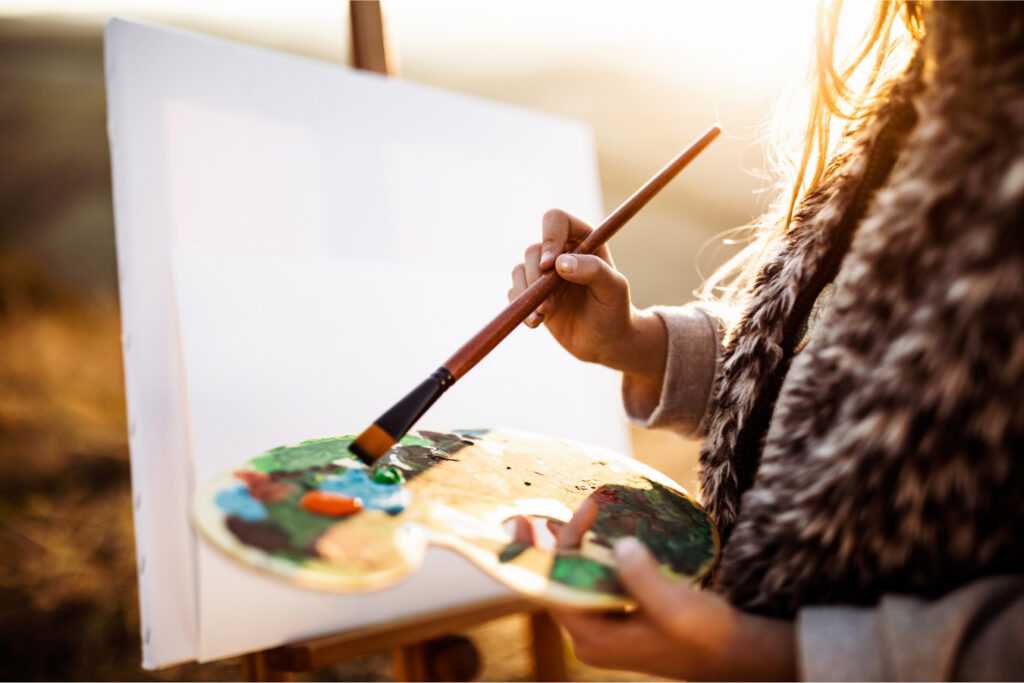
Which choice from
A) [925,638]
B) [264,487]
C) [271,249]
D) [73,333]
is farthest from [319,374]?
[73,333]

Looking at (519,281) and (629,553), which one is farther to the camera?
(519,281)

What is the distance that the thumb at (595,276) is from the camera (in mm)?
511

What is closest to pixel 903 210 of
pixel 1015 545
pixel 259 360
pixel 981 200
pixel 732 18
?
pixel 981 200

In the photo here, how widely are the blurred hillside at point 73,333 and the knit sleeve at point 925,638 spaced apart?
1035mm

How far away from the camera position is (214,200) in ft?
2.31

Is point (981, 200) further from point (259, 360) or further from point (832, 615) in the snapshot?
point (259, 360)

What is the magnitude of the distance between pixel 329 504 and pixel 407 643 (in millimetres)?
436

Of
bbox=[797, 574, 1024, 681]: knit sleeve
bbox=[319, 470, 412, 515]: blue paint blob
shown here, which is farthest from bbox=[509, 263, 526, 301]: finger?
bbox=[797, 574, 1024, 681]: knit sleeve

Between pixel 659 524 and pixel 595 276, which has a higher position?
pixel 595 276

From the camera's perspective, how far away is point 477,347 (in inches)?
16.9

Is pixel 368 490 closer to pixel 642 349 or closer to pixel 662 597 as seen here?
pixel 662 597

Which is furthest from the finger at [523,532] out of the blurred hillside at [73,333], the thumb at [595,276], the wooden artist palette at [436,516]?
the blurred hillside at [73,333]

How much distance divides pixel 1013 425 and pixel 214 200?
0.72 m

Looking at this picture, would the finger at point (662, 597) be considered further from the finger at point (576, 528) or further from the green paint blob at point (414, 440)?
the green paint blob at point (414, 440)
